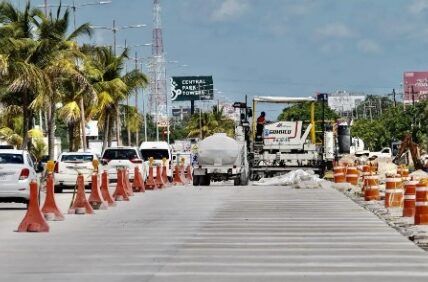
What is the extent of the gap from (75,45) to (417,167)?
23483 millimetres

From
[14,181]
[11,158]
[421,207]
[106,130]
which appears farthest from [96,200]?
[106,130]

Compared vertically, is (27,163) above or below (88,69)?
below

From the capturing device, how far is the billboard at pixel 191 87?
14788 centimetres

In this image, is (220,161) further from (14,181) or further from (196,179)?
(14,181)

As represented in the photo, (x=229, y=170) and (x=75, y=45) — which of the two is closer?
(x=229, y=170)

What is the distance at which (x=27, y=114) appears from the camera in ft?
165

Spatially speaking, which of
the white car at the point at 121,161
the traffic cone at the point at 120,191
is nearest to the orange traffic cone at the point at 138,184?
the white car at the point at 121,161

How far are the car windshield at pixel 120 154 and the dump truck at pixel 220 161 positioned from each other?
3.40 meters

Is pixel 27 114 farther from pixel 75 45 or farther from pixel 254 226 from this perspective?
pixel 254 226

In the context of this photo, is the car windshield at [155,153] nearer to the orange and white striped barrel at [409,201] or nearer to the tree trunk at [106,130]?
the tree trunk at [106,130]

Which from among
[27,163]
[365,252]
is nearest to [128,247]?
[365,252]

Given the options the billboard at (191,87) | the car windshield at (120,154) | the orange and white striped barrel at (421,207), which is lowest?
the orange and white striped barrel at (421,207)

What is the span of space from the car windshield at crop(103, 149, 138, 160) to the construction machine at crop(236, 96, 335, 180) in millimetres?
6533

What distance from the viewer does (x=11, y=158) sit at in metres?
29.4
